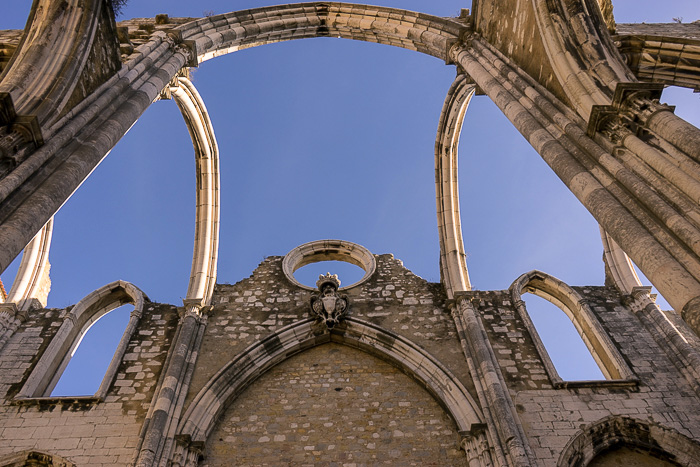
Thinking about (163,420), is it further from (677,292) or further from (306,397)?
(677,292)

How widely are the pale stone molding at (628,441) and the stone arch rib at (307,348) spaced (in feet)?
4.06

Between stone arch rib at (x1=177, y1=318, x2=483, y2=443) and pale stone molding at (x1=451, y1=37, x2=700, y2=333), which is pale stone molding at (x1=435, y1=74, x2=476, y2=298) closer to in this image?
stone arch rib at (x1=177, y1=318, x2=483, y2=443)

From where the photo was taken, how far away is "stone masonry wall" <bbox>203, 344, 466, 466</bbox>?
6.95 m

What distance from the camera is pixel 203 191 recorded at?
11.4m

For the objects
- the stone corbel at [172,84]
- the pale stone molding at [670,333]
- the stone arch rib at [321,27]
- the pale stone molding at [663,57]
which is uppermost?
the stone arch rib at [321,27]

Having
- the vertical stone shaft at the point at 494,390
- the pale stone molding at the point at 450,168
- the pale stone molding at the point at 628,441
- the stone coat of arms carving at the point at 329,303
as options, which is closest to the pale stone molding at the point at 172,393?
the stone coat of arms carving at the point at 329,303

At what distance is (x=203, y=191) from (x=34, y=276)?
3.55 metres

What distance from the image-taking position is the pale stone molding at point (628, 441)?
21.7 feet

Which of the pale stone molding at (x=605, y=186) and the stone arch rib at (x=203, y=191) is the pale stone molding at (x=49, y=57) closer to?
the stone arch rib at (x=203, y=191)

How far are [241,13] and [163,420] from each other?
7357 mm

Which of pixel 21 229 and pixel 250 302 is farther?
pixel 250 302

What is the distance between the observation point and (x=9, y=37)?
364 inches

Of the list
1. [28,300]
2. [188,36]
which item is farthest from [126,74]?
[28,300]

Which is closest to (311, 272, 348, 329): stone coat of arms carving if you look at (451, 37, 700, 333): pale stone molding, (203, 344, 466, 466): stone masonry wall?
(203, 344, 466, 466): stone masonry wall
